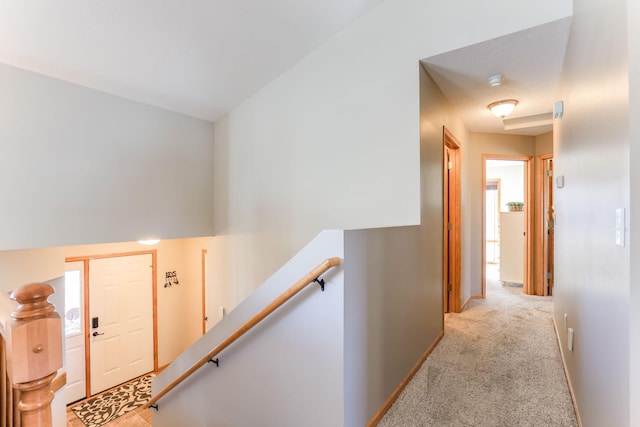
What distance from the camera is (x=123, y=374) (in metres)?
5.13

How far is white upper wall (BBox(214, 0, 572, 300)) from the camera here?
2441 mm

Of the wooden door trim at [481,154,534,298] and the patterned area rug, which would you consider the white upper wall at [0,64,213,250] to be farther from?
the wooden door trim at [481,154,534,298]

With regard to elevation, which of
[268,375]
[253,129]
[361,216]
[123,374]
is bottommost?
[123,374]

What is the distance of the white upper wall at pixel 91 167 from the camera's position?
2.77 metres

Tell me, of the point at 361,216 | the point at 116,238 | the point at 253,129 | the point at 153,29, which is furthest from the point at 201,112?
the point at 361,216

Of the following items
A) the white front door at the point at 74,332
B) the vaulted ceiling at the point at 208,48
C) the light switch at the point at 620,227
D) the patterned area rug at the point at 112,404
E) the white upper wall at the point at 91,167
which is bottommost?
the patterned area rug at the point at 112,404

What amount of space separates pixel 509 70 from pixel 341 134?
4.77ft

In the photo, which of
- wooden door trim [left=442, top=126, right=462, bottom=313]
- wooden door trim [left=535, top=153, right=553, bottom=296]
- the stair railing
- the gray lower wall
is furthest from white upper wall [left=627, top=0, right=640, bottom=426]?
wooden door trim [left=535, top=153, right=553, bottom=296]

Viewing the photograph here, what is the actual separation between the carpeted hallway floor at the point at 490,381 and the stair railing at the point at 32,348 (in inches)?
68.4

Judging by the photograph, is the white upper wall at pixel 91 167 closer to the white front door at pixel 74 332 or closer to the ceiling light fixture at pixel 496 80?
the white front door at pixel 74 332

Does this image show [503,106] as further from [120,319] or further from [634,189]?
[120,319]

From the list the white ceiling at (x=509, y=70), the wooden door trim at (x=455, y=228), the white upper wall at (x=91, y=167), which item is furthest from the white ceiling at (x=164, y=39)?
the wooden door trim at (x=455, y=228)

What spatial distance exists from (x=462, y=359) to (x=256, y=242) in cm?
233

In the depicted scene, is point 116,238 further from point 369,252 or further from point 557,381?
point 557,381
